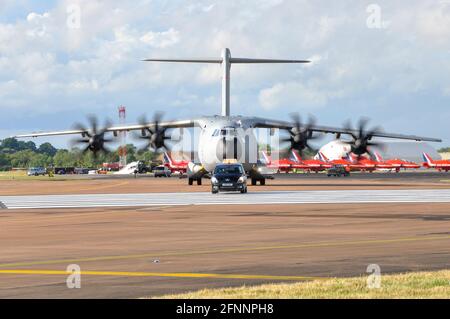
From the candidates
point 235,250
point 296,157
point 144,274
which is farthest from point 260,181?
point 296,157

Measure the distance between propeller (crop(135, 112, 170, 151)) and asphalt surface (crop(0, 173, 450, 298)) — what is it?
119 ft

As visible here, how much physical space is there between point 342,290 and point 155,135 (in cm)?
5959

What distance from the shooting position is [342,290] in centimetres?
1398

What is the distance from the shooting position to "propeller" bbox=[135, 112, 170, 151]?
72.9m

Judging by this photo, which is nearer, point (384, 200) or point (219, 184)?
point (384, 200)

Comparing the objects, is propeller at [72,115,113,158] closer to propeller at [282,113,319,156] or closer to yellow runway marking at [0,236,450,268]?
propeller at [282,113,319,156]

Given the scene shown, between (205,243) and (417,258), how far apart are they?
583 cm

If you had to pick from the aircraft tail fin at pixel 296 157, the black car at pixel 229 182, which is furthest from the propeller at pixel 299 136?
the aircraft tail fin at pixel 296 157

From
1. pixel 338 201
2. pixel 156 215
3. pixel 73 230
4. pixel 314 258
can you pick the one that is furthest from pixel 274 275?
pixel 338 201

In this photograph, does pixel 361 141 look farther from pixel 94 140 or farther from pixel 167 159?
pixel 167 159

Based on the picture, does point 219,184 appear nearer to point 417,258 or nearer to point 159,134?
point 159,134

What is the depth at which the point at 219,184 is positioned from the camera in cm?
5444

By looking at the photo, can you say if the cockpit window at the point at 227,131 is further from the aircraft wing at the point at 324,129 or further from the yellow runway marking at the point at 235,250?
the yellow runway marking at the point at 235,250

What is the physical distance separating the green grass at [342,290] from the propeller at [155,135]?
5798cm
